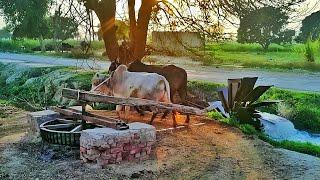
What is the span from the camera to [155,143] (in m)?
10.9

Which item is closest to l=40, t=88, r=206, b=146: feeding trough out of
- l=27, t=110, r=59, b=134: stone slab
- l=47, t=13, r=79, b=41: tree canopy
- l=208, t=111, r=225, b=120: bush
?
l=27, t=110, r=59, b=134: stone slab

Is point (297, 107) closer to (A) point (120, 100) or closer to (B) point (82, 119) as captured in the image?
(A) point (120, 100)

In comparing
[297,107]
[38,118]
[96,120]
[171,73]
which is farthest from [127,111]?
[297,107]

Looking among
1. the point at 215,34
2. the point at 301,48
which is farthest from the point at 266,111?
the point at 301,48

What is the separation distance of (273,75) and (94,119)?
18.8m

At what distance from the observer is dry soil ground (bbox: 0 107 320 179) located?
907 cm

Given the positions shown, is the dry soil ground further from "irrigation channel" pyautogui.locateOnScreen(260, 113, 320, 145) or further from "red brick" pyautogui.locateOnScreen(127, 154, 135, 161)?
"irrigation channel" pyautogui.locateOnScreen(260, 113, 320, 145)

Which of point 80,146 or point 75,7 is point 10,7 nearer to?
point 75,7

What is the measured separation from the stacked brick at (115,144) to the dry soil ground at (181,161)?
20 centimetres

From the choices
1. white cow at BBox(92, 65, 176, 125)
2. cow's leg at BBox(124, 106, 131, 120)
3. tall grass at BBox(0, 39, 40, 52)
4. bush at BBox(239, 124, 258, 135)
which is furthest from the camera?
tall grass at BBox(0, 39, 40, 52)

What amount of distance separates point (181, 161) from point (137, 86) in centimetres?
337

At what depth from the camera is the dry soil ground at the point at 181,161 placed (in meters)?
9.07

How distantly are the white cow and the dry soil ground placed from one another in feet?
3.57

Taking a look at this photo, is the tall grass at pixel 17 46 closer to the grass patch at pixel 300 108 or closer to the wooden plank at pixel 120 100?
the grass patch at pixel 300 108
